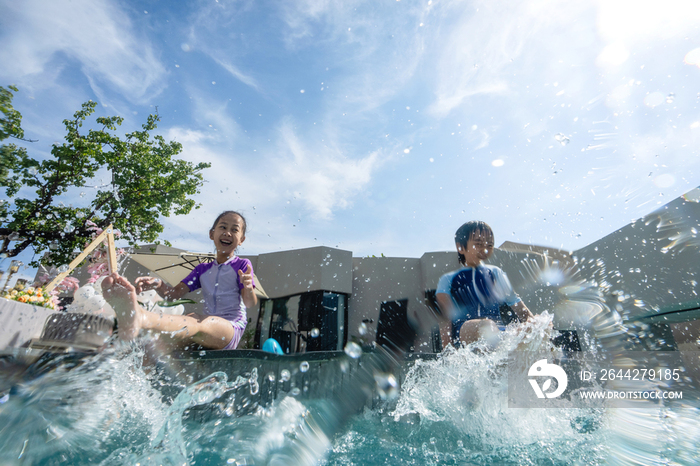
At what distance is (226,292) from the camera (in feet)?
7.78

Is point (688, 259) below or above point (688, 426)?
above

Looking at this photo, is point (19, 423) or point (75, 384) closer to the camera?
point (19, 423)

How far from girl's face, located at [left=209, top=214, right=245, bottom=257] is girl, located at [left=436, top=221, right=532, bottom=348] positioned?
175 centimetres

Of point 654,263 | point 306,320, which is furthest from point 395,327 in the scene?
point 654,263

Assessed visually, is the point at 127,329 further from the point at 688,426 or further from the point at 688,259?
the point at 688,259

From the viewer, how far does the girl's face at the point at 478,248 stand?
8.41ft

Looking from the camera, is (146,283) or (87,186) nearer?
(146,283)

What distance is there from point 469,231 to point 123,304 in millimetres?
2433

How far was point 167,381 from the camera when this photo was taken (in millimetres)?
1603

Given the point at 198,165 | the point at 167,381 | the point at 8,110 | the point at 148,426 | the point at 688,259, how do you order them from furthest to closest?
the point at 198,165
the point at 8,110
the point at 688,259
the point at 167,381
the point at 148,426

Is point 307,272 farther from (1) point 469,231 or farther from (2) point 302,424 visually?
(2) point 302,424

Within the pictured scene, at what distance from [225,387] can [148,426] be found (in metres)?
0.32

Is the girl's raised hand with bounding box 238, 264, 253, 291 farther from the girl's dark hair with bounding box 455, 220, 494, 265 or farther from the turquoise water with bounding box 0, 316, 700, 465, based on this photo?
the girl's dark hair with bounding box 455, 220, 494, 265

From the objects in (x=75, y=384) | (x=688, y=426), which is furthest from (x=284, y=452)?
(x=688, y=426)
